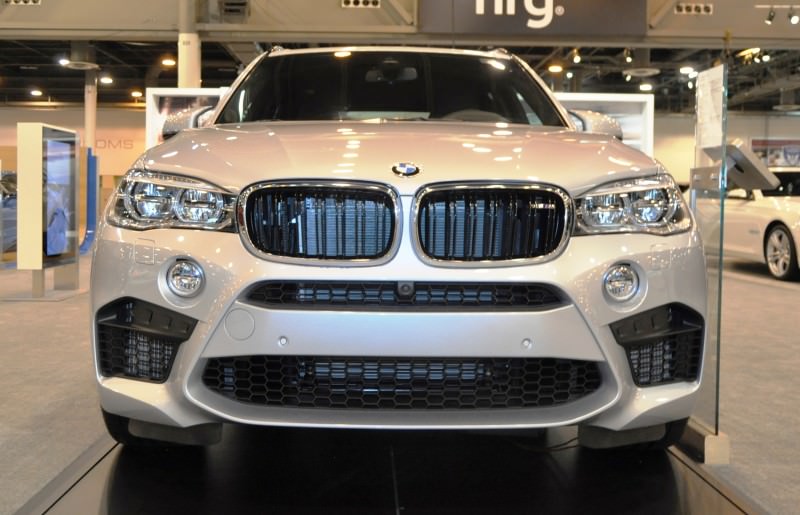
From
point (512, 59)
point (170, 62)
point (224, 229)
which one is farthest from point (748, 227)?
point (170, 62)

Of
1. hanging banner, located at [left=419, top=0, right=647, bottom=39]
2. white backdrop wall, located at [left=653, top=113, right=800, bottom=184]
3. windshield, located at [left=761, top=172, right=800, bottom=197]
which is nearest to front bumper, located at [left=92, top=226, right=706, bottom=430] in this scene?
windshield, located at [left=761, top=172, right=800, bottom=197]

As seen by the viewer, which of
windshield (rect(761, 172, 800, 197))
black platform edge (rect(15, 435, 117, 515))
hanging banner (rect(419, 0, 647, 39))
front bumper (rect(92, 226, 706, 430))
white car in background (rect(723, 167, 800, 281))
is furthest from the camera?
hanging banner (rect(419, 0, 647, 39))

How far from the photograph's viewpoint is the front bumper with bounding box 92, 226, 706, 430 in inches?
75.5

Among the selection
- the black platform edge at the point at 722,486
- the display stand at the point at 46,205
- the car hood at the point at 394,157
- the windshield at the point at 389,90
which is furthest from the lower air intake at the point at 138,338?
the display stand at the point at 46,205

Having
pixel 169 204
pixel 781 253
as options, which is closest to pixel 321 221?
pixel 169 204

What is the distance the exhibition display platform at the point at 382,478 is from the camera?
2.32 m

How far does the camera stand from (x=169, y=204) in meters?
2.11

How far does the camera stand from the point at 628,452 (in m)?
2.76

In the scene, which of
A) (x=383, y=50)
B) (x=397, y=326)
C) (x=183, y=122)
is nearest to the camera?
(x=397, y=326)

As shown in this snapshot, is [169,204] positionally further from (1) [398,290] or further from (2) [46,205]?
(2) [46,205]

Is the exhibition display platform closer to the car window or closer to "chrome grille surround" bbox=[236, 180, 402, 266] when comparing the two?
"chrome grille surround" bbox=[236, 180, 402, 266]

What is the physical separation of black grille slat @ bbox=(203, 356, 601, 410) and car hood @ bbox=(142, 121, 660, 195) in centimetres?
46

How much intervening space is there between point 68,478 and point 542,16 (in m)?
8.68

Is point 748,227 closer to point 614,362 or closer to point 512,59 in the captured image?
point 512,59
